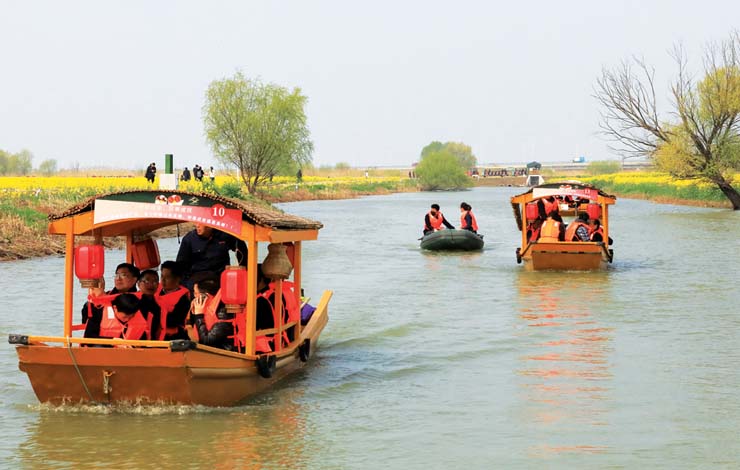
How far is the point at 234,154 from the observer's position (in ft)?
230

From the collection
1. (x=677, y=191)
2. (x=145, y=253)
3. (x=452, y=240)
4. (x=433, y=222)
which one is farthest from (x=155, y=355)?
(x=677, y=191)

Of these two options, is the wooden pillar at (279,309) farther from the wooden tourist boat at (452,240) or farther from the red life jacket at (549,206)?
the wooden tourist boat at (452,240)

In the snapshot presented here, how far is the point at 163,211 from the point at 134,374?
5.31ft

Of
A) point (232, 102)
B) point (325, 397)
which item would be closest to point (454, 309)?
point (325, 397)

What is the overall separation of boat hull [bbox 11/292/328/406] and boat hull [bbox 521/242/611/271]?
44.8ft

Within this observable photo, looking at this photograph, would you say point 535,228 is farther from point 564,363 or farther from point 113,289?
point 113,289

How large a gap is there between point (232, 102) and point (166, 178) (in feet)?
137

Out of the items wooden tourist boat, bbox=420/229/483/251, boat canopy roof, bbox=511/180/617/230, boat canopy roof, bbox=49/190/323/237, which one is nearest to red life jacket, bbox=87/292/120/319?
boat canopy roof, bbox=49/190/323/237

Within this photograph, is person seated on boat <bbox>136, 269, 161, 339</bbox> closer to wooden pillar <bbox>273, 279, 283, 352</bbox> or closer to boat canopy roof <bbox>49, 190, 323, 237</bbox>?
boat canopy roof <bbox>49, 190, 323, 237</bbox>

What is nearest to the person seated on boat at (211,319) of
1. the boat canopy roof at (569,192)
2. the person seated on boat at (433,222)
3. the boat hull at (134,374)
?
the boat hull at (134,374)

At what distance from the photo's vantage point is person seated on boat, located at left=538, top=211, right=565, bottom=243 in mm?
23844

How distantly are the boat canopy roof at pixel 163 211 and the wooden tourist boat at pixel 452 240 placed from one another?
775 inches

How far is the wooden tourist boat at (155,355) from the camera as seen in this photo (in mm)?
10102

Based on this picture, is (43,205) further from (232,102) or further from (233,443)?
(232,102)
